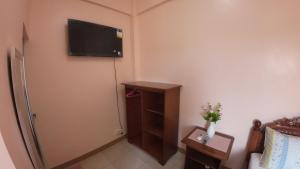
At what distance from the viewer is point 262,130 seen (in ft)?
4.55

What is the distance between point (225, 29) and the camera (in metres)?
1.53

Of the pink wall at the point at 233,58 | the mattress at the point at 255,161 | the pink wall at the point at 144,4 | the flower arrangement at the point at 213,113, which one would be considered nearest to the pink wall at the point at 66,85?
the pink wall at the point at 144,4

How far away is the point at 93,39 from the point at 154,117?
161 centimetres

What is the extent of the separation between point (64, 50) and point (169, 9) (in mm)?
1671

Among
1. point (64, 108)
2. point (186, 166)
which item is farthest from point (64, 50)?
point (186, 166)

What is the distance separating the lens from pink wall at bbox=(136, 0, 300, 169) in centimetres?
123

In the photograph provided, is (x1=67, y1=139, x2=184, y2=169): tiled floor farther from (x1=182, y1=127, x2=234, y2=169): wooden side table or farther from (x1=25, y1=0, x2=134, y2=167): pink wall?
(x1=182, y1=127, x2=234, y2=169): wooden side table

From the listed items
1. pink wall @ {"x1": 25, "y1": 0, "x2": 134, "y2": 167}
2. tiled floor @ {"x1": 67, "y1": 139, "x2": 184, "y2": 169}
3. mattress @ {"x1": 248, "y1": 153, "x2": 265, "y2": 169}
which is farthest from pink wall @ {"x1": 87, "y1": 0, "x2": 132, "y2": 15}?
mattress @ {"x1": 248, "y1": 153, "x2": 265, "y2": 169}

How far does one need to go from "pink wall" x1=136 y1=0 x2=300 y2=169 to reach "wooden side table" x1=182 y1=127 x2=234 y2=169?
0.18 meters

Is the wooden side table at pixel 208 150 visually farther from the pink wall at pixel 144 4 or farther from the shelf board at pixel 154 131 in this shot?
the pink wall at pixel 144 4

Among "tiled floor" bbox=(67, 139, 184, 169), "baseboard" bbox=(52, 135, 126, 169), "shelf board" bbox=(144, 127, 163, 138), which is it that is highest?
"shelf board" bbox=(144, 127, 163, 138)

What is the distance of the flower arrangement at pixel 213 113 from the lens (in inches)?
58.8

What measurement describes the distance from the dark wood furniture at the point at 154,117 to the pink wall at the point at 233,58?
0.70 ft

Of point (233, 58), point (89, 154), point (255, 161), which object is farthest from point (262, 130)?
point (89, 154)
